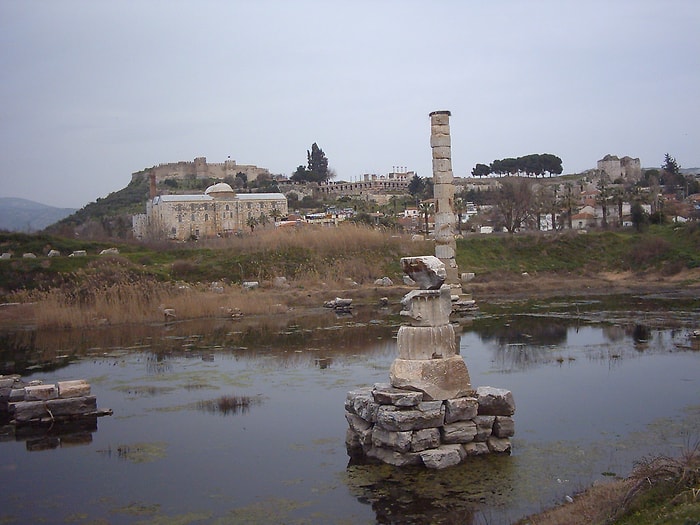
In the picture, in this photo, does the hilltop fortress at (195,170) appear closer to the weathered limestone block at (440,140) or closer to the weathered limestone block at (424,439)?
the weathered limestone block at (440,140)

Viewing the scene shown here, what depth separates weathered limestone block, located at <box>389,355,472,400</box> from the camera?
10613 mm

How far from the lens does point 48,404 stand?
1346cm

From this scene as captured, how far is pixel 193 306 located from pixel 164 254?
42.8 feet

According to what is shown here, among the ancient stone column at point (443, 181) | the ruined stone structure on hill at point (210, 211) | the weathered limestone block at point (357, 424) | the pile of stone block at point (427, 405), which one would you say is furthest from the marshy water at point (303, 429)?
the ruined stone structure on hill at point (210, 211)

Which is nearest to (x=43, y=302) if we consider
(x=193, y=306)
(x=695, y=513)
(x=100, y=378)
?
(x=193, y=306)

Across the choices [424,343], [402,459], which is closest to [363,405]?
[402,459]

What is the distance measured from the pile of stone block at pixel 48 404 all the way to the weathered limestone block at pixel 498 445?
23.6ft

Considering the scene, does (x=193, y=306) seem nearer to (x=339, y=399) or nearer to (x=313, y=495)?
(x=339, y=399)

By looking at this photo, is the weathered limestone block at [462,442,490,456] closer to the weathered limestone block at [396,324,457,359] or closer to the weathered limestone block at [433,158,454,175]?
the weathered limestone block at [396,324,457,359]

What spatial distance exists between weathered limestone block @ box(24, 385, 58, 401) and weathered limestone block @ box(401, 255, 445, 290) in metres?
7.07

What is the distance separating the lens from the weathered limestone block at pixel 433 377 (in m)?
10.6

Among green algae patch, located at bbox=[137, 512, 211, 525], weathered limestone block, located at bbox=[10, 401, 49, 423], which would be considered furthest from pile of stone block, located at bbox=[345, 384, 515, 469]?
weathered limestone block, located at bbox=[10, 401, 49, 423]

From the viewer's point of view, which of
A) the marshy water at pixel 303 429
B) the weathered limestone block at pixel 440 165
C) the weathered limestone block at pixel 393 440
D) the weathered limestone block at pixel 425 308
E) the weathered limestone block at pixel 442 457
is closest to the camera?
the marshy water at pixel 303 429

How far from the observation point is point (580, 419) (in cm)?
1234
